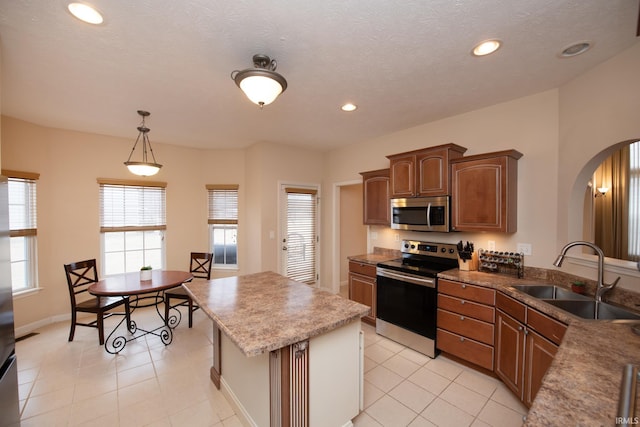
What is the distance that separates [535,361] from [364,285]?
→ 1.95m

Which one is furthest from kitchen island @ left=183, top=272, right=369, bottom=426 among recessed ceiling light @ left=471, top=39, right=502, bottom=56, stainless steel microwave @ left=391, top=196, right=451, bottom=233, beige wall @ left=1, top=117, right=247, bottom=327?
beige wall @ left=1, top=117, right=247, bottom=327

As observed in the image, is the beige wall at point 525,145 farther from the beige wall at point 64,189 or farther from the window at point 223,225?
the beige wall at point 64,189

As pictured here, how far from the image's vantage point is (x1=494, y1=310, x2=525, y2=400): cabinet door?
6.88 feet

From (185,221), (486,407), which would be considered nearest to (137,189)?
(185,221)

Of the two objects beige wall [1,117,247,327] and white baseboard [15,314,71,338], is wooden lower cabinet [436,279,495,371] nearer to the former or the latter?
beige wall [1,117,247,327]

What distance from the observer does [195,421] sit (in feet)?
6.57

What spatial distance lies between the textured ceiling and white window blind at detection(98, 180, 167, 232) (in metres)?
1.30

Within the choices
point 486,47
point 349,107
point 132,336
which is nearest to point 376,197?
point 349,107

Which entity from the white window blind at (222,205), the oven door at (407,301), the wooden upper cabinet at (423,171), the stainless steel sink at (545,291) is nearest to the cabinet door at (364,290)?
the oven door at (407,301)

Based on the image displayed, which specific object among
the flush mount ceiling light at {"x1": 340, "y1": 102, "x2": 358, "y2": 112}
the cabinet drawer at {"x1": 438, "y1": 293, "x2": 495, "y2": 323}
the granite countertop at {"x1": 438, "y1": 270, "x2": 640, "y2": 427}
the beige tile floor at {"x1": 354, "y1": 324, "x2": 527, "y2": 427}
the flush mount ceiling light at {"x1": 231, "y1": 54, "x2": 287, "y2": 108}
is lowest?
the beige tile floor at {"x1": 354, "y1": 324, "x2": 527, "y2": 427}

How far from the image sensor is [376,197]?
12.7 feet

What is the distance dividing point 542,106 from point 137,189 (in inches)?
222

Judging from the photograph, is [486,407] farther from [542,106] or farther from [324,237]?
[324,237]

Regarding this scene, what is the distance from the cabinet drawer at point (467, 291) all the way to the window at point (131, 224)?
177 inches
